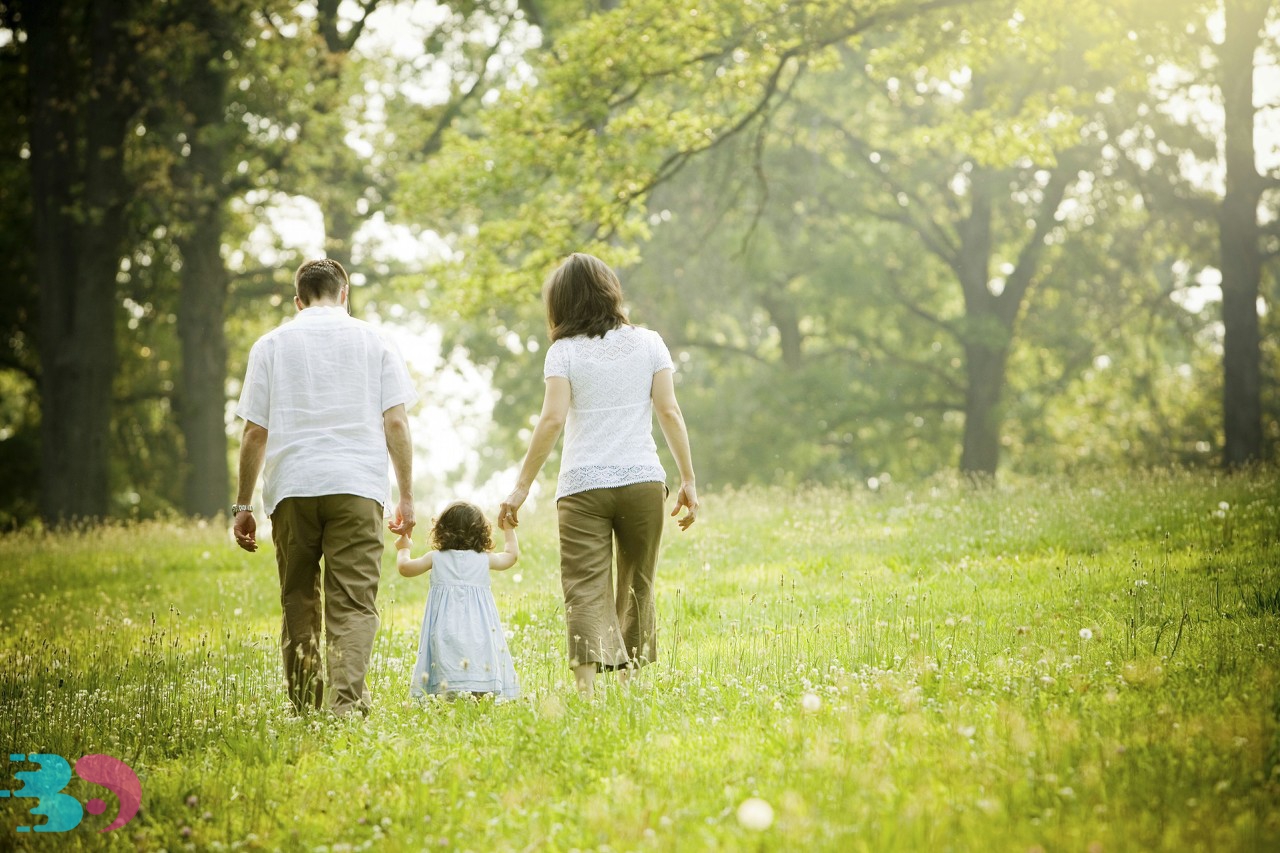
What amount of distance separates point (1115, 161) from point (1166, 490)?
1419 cm

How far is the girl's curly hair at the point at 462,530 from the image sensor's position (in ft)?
19.6

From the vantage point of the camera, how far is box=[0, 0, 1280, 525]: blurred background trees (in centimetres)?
1464

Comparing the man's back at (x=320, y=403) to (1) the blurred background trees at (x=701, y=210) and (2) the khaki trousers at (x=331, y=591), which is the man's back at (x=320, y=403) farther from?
(1) the blurred background trees at (x=701, y=210)

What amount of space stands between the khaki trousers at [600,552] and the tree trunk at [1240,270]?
17.5 metres

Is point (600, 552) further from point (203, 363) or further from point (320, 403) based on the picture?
point (203, 363)

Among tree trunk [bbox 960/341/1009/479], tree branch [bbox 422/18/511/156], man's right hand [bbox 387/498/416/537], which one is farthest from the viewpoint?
tree trunk [bbox 960/341/1009/479]

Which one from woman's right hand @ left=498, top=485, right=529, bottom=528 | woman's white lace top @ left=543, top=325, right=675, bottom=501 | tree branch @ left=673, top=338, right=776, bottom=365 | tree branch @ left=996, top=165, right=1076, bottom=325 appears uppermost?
tree branch @ left=996, top=165, right=1076, bottom=325

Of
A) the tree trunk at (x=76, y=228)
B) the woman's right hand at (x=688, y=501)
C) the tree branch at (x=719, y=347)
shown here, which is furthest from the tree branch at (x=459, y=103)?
the woman's right hand at (x=688, y=501)

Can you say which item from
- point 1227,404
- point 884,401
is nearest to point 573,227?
point 1227,404

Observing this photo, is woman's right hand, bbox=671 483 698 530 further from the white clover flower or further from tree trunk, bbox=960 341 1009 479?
tree trunk, bbox=960 341 1009 479

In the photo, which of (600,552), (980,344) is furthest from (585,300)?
(980,344)

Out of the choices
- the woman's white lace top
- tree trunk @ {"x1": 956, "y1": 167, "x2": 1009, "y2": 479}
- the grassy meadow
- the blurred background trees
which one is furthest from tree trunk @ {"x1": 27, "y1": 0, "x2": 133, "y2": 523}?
tree trunk @ {"x1": 956, "y1": 167, "x2": 1009, "y2": 479}

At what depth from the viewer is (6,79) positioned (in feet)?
69.9

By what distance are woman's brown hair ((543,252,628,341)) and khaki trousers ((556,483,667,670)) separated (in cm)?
79
